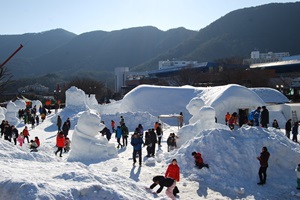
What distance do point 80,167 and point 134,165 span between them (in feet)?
15.1

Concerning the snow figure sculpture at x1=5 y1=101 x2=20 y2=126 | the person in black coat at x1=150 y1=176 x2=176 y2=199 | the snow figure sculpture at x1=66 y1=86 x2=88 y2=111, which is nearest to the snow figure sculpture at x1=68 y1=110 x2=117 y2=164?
the person in black coat at x1=150 y1=176 x2=176 y2=199

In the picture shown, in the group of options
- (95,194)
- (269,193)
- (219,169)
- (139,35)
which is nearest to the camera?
(95,194)

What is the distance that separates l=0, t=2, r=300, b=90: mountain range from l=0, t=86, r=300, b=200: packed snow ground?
9491cm

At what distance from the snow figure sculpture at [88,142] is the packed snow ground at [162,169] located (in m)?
0.04

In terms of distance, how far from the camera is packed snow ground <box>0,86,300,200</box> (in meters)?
6.32

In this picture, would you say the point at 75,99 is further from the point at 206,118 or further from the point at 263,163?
the point at 263,163

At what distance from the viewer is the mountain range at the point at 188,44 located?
117375 mm

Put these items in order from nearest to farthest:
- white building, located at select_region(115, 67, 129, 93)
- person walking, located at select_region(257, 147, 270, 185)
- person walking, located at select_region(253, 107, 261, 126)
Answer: person walking, located at select_region(257, 147, 270, 185) < person walking, located at select_region(253, 107, 261, 126) < white building, located at select_region(115, 67, 129, 93)

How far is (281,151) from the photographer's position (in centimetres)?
1151

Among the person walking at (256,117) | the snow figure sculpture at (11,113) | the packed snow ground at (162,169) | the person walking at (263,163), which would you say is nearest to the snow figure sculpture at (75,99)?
the snow figure sculpture at (11,113)

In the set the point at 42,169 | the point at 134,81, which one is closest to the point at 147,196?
the point at 42,169

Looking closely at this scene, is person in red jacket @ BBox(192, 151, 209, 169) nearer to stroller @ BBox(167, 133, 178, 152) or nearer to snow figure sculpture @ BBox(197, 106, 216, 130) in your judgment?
stroller @ BBox(167, 133, 178, 152)

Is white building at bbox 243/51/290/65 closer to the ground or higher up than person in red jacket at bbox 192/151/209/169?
higher up

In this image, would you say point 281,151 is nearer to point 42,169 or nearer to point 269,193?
point 269,193
